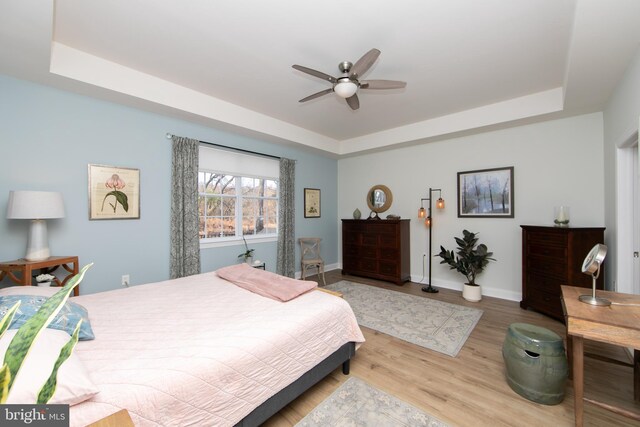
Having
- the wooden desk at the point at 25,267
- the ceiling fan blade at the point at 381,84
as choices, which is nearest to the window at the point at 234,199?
the wooden desk at the point at 25,267

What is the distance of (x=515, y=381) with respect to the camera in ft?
6.15

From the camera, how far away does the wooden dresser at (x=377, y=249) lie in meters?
4.49

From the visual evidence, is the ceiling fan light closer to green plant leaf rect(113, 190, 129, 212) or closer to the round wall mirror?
green plant leaf rect(113, 190, 129, 212)

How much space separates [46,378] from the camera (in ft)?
2.90

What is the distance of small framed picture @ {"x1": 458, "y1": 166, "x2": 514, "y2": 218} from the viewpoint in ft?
12.6

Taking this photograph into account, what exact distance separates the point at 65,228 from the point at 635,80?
5311mm

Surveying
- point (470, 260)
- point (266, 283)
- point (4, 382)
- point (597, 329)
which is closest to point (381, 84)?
point (266, 283)

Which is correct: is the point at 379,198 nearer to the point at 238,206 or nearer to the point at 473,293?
the point at 473,293

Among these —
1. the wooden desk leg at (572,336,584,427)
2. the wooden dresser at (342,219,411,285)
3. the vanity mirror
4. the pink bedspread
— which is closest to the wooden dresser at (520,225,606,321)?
the wooden dresser at (342,219,411,285)

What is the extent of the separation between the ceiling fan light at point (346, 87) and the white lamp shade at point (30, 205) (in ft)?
9.06

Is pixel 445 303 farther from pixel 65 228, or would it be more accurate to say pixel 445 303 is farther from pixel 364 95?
pixel 65 228

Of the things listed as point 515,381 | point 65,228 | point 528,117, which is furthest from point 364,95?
point 65,228

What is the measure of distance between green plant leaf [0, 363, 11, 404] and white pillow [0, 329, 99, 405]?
0.44 metres

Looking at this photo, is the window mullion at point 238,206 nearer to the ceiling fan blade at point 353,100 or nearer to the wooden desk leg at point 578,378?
the ceiling fan blade at point 353,100
